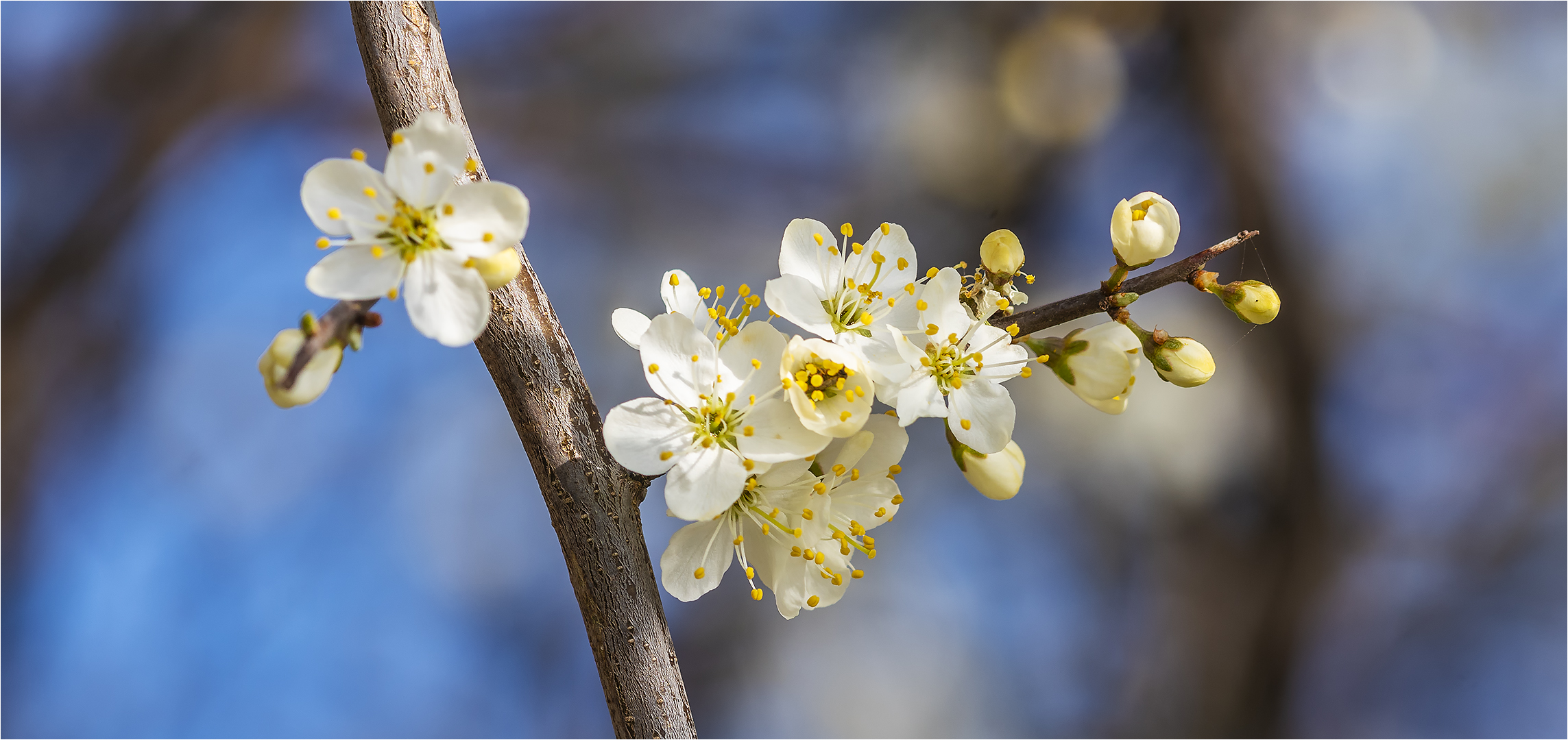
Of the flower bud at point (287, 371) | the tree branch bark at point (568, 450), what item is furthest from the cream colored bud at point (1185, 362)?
the flower bud at point (287, 371)

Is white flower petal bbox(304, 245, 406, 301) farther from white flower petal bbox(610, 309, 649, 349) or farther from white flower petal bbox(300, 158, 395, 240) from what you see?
white flower petal bbox(610, 309, 649, 349)

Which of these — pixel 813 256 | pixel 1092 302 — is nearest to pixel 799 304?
pixel 813 256

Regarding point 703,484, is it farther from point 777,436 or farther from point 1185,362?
point 1185,362

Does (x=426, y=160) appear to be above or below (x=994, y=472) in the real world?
above

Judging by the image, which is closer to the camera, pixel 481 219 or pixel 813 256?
pixel 481 219

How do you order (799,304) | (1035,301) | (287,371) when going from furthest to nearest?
(1035,301), (799,304), (287,371)

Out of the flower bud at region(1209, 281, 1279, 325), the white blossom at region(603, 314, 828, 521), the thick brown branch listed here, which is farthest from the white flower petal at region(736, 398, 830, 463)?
the flower bud at region(1209, 281, 1279, 325)
